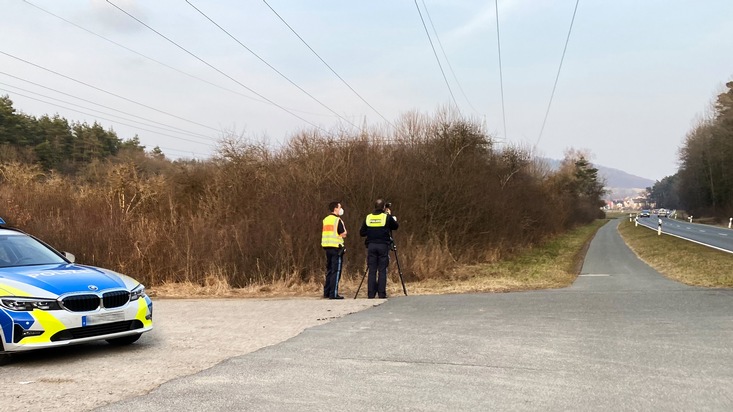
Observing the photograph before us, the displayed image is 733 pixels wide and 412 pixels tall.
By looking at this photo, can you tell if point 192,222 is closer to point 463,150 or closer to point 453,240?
point 453,240

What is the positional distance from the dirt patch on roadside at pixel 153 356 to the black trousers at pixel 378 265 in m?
1.07

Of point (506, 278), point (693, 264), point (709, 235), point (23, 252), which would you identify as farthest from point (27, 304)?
point (709, 235)

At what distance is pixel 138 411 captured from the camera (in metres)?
4.59

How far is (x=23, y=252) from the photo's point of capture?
766 centimetres

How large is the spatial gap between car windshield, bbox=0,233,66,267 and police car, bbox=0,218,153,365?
26 millimetres

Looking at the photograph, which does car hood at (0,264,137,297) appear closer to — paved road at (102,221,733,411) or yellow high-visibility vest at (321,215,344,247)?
paved road at (102,221,733,411)

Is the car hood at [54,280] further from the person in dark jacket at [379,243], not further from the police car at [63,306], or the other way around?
the person in dark jacket at [379,243]

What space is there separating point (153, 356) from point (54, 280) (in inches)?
54.9

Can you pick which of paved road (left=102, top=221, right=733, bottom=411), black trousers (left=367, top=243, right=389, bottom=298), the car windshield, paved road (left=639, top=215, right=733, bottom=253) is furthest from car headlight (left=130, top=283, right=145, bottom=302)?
paved road (left=639, top=215, right=733, bottom=253)

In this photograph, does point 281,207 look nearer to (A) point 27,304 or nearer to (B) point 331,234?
(B) point 331,234

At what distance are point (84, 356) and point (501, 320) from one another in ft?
18.5

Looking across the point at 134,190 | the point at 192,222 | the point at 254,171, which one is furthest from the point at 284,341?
the point at 134,190

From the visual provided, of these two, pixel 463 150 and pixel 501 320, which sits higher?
pixel 463 150

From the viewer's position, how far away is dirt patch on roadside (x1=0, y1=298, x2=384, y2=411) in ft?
16.8
